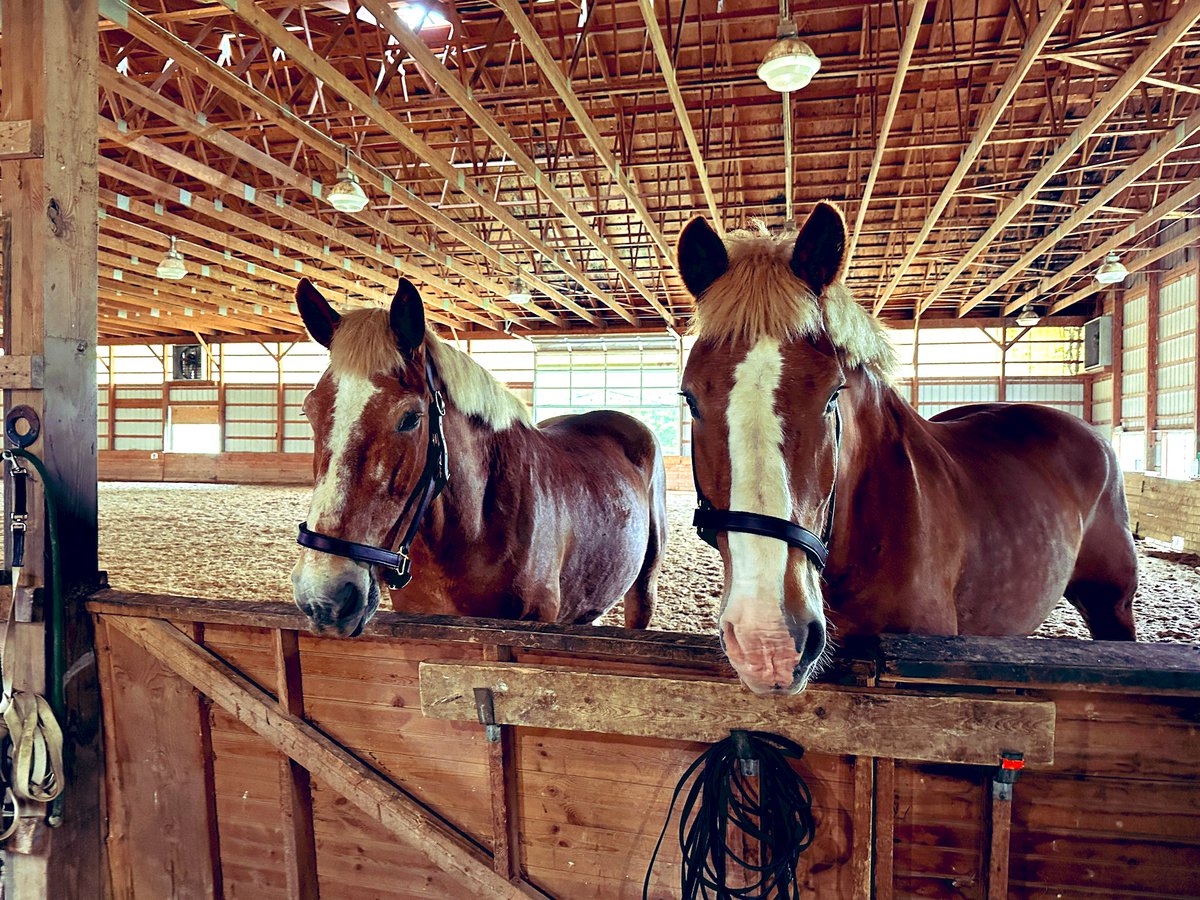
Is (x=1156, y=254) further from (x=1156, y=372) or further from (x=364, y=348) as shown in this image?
(x=364, y=348)

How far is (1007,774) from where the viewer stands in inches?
48.8

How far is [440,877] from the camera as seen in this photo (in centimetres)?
169

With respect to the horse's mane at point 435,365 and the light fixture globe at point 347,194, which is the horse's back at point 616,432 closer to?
the horse's mane at point 435,365

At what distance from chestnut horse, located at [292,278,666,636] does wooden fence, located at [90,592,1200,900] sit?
0.23 meters

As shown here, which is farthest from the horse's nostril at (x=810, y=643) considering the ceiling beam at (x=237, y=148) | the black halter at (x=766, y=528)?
the ceiling beam at (x=237, y=148)

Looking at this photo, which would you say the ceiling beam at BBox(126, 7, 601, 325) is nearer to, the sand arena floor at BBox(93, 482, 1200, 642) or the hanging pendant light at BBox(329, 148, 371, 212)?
the hanging pendant light at BBox(329, 148, 371, 212)

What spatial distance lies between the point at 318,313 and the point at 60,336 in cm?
64

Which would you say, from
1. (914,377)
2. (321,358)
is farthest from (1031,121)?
(321,358)

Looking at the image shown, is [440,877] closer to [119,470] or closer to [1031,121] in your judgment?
[1031,121]

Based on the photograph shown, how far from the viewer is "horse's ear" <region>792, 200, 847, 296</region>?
1321mm

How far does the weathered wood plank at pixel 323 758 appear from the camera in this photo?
1588mm


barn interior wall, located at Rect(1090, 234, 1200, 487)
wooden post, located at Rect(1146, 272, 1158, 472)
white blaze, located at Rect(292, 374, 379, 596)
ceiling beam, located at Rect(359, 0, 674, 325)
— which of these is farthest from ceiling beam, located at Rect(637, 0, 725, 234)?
Answer: wooden post, located at Rect(1146, 272, 1158, 472)

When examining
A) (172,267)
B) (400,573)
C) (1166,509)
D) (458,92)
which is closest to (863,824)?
(400,573)

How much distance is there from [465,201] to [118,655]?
520 inches
